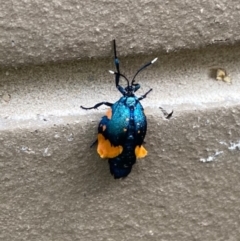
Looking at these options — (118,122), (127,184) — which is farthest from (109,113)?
(127,184)

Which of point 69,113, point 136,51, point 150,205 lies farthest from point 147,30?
point 150,205

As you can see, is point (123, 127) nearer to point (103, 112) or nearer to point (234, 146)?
point (103, 112)

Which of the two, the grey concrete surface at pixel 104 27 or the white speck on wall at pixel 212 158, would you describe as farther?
the white speck on wall at pixel 212 158

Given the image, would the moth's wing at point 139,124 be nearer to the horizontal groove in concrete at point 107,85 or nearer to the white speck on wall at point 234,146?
the horizontal groove in concrete at point 107,85

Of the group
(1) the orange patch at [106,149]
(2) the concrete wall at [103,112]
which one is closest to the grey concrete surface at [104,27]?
(2) the concrete wall at [103,112]

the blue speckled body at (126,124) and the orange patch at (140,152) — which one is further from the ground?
the blue speckled body at (126,124)

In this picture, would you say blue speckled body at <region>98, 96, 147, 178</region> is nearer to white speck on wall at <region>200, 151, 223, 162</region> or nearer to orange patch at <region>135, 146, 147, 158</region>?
orange patch at <region>135, 146, 147, 158</region>

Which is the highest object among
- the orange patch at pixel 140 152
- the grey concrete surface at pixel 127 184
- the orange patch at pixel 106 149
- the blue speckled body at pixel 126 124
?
the blue speckled body at pixel 126 124

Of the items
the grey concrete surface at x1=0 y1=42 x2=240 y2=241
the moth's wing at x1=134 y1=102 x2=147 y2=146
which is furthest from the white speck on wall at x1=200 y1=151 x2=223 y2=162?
the moth's wing at x1=134 y1=102 x2=147 y2=146
